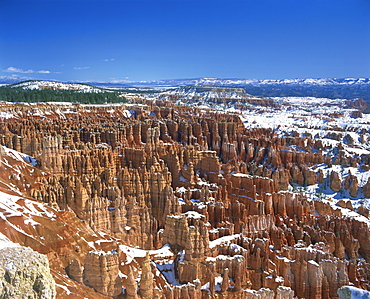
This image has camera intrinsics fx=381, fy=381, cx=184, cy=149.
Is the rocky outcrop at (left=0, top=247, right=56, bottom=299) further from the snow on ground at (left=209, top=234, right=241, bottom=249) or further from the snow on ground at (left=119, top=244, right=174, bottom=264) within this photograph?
the snow on ground at (left=209, top=234, right=241, bottom=249)

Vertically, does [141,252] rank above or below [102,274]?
below

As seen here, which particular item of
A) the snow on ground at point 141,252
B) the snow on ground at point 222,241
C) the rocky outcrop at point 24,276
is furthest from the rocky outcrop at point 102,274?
the snow on ground at point 222,241

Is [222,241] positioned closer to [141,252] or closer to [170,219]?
[170,219]

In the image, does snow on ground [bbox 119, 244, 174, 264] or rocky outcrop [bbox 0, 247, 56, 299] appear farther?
snow on ground [bbox 119, 244, 174, 264]

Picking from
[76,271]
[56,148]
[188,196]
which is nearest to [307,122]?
[188,196]

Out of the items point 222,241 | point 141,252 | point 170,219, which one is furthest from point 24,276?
point 222,241

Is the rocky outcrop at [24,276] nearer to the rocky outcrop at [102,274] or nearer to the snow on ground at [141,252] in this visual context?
the rocky outcrop at [102,274]

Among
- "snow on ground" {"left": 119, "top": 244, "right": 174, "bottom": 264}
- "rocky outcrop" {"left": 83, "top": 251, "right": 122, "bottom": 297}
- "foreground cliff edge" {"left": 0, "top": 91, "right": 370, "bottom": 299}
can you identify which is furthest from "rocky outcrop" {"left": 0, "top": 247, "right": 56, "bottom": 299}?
"snow on ground" {"left": 119, "top": 244, "right": 174, "bottom": 264}

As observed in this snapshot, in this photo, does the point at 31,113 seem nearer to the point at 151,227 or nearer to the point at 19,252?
the point at 151,227
